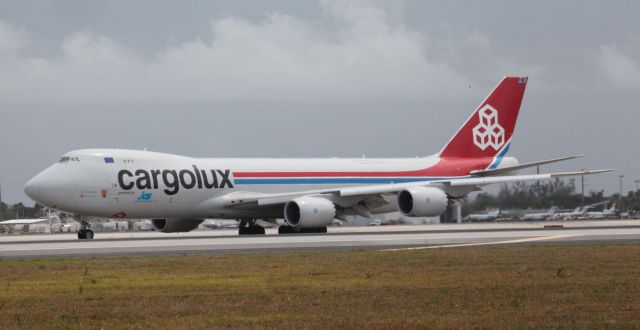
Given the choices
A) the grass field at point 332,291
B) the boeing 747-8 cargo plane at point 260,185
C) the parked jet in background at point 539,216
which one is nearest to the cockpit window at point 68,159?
the boeing 747-8 cargo plane at point 260,185

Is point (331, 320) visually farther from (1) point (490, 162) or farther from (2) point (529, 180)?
(1) point (490, 162)

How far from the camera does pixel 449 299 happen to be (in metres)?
16.7

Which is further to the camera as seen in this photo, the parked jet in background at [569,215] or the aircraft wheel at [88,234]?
the parked jet in background at [569,215]

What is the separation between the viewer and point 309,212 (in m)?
45.0

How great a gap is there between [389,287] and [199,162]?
2999 cm

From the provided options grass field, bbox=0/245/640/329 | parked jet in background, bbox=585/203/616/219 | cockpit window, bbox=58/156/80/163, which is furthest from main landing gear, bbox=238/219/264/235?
parked jet in background, bbox=585/203/616/219

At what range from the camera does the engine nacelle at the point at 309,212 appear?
4497 cm

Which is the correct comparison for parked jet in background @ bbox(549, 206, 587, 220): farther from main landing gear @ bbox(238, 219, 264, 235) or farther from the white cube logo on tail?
main landing gear @ bbox(238, 219, 264, 235)

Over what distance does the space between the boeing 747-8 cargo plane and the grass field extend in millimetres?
17344

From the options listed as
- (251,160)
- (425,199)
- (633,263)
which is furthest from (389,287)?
(251,160)

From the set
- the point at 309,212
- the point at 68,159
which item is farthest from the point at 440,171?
the point at 68,159

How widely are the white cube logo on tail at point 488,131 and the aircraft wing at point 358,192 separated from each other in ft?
19.6

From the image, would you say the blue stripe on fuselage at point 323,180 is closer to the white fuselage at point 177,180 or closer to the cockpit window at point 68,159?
the white fuselage at point 177,180

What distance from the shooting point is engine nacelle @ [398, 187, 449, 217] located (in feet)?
151
